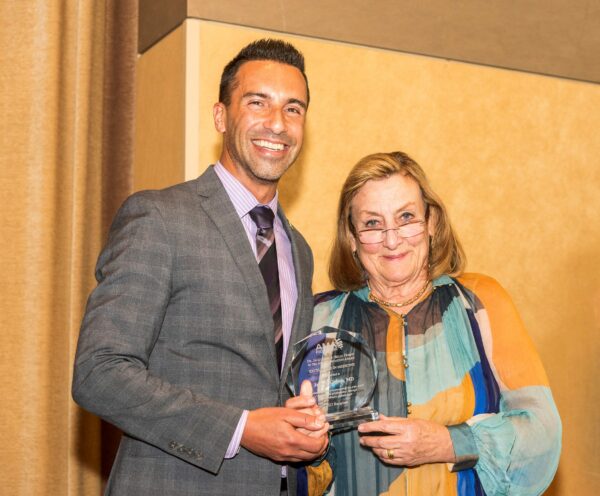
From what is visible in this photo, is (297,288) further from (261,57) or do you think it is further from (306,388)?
(261,57)

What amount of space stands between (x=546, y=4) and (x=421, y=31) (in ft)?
2.34

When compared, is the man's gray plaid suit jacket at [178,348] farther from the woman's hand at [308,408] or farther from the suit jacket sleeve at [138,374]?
the woman's hand at [308,408]

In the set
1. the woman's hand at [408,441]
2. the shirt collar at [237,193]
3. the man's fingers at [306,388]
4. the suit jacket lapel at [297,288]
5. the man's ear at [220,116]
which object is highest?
the man's ear at [220,116]

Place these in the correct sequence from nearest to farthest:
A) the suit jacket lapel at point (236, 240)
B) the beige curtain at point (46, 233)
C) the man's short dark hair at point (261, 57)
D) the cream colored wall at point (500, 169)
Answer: the suit jacket lapel at point (236, 240)
the man's short dark hair at point (261, 57)
the beige curtain at point (46, 233)
the cream colored wall at point (500, 169)

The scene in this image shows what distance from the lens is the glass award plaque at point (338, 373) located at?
2098 mm

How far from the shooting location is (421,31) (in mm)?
3654

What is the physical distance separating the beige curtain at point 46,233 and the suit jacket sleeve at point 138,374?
142 cm

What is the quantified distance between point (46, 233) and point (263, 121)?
1.36m

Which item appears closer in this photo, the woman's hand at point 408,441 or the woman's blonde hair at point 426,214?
the woman's hand at point 408,441

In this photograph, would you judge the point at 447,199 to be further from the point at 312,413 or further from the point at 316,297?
the point at 312,413

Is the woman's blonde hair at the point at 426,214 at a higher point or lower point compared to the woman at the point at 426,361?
higher

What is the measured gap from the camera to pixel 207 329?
2.05 m

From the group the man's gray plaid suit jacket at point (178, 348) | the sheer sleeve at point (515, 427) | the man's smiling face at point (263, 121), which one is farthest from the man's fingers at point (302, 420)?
the man's smiling face at point (263, 121)

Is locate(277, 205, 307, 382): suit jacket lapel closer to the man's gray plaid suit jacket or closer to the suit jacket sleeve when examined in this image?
the man's gray plaid suit jacket
